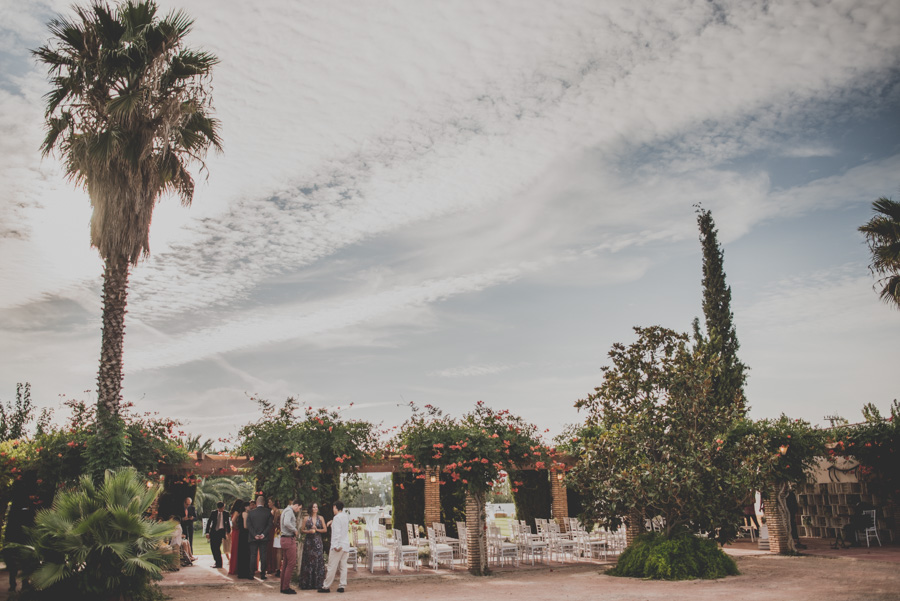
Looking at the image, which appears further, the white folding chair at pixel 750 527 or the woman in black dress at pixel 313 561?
the white folding chair at pixel 750 527

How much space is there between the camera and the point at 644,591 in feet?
36.4

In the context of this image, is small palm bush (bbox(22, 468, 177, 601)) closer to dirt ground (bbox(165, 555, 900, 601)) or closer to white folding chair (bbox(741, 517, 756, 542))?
dirt ground (bbox(165, 555, 900, 601))

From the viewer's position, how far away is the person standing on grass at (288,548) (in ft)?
38.7

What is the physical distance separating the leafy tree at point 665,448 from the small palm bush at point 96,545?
874cm

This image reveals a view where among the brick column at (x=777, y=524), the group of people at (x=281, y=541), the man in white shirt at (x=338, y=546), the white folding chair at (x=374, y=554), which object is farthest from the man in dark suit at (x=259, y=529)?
the brick column at (x=777, y=524)

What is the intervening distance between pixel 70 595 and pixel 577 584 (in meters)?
8.85

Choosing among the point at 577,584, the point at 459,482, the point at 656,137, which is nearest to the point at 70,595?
the point at 459,482

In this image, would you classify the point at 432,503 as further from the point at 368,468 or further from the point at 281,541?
the point at 281,541

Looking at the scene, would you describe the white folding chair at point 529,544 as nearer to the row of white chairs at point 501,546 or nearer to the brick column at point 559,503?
the row of white chairs at point 501,546

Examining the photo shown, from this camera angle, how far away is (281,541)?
474 inches

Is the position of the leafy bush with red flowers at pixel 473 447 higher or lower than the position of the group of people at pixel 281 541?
higher

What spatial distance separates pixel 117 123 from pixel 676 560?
15148 millimetres

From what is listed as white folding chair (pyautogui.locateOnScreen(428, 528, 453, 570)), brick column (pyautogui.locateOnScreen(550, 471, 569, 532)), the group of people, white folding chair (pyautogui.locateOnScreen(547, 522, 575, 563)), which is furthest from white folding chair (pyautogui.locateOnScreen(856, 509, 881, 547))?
the group of people

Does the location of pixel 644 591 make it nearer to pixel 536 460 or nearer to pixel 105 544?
pixel 536 460
